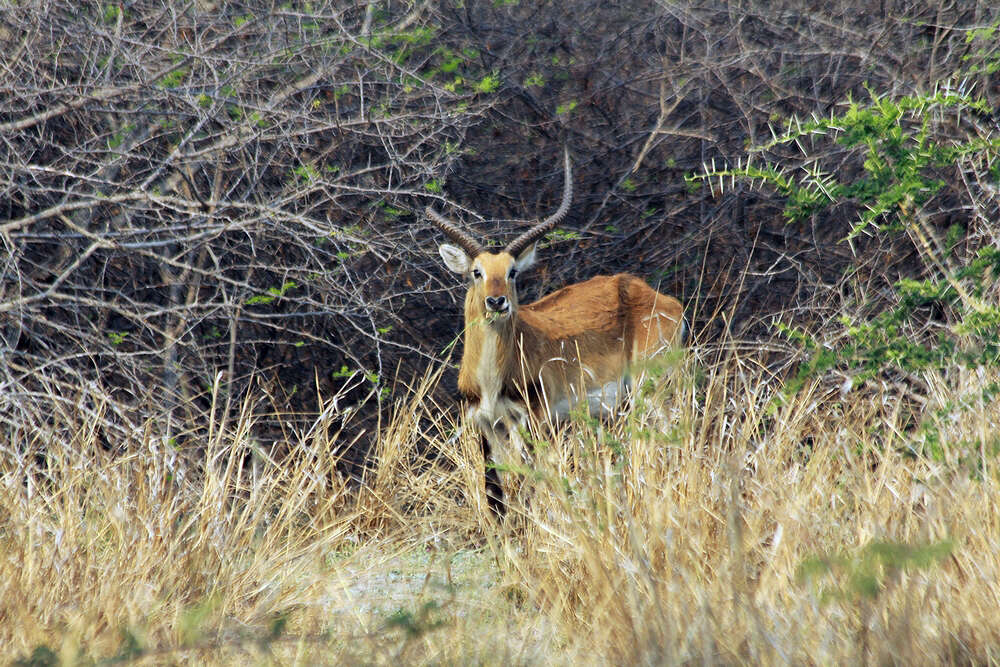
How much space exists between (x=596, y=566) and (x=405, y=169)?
3843 mm

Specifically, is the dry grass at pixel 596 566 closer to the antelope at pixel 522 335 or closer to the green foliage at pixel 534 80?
the antelope at pixel 522 335

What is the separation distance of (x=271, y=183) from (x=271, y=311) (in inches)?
32.3

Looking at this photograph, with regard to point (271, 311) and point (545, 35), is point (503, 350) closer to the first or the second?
point (271, 311)

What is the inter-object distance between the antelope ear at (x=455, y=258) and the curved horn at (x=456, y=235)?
0.11ft

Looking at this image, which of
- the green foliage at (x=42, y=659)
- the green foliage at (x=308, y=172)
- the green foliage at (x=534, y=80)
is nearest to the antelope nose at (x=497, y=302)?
the green foliage at (x=308, y=172)

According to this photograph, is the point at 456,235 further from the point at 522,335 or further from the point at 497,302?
the point at 522,335

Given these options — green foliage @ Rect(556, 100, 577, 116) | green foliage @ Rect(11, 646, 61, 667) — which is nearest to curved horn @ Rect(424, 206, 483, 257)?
green foliage @ Rect(556, 100, 577, 116)

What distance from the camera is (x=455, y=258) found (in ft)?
21.6

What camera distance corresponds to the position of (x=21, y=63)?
214 inches

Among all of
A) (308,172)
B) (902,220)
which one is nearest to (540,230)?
(308,172)

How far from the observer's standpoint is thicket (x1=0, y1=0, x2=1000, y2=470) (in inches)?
225

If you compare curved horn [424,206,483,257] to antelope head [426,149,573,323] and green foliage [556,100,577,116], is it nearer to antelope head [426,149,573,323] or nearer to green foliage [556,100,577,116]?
antelope head [426,149,573,323]

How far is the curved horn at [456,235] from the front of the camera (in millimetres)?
6375

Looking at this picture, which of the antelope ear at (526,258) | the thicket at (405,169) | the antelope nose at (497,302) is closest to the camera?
the thicket at (405,169)
